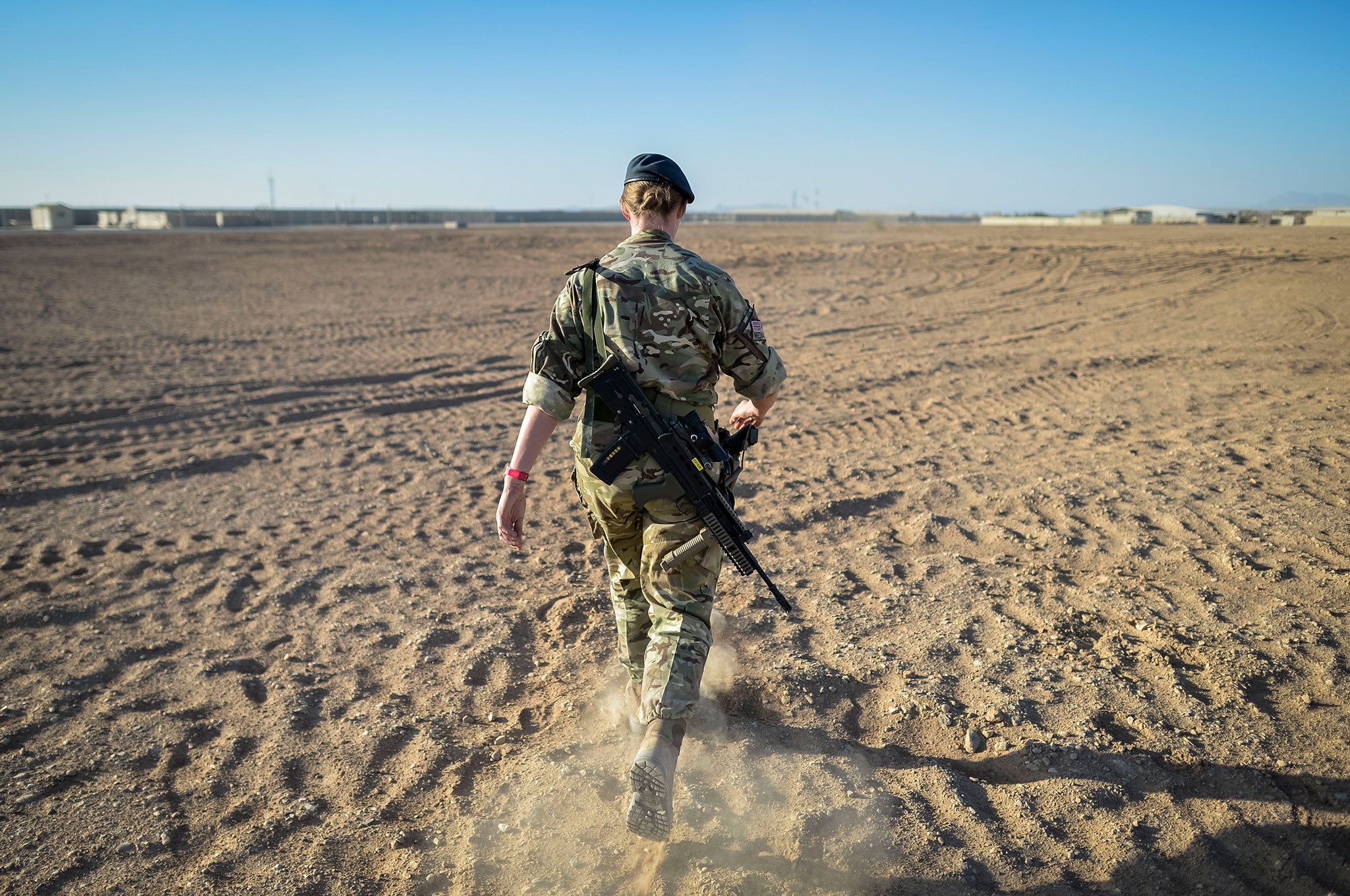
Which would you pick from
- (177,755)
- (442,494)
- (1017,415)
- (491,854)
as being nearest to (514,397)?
(442,494)

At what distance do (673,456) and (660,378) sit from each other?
25cm

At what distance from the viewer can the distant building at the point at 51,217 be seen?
37.2m

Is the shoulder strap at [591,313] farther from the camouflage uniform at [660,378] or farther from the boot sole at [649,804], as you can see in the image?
the boot sole at [649,804]

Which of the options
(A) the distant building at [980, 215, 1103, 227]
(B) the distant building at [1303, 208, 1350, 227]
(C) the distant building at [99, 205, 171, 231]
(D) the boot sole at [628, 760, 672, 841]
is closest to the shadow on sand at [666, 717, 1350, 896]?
(D) the boot sole at [628, 760, 672, 841]

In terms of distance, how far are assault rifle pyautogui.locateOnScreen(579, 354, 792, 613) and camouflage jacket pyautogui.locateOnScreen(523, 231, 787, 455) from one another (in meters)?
0.08

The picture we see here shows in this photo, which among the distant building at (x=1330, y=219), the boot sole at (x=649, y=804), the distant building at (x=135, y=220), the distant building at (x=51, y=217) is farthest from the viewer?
the distant building at (x=135, y=220)

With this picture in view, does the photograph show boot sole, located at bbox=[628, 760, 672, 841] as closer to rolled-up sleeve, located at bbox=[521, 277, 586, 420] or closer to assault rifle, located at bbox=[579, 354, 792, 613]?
assault rifle, located at bbox=[579, 354, 792, 613]

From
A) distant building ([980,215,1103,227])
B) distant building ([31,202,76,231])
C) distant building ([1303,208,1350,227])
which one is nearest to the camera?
distant building ([1303,208,1350,227])

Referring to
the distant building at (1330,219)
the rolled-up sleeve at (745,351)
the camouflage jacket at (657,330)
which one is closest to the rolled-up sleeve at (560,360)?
the camouflage jacket at (657,330)

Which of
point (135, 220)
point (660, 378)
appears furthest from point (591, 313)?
point (135, 220)

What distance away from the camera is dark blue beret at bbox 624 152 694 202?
2.60m

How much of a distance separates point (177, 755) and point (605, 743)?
1636 millimetres

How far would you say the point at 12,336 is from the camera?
1201 centimetres

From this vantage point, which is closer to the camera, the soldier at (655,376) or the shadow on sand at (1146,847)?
the shadow on sand at (1146,847)
